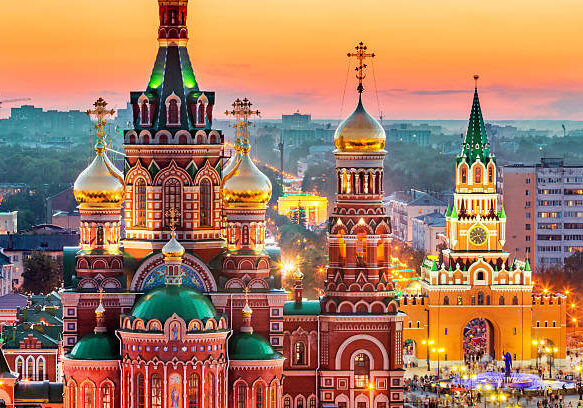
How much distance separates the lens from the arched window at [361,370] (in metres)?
79.1

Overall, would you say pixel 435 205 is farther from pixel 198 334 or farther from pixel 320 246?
pixel 198 334

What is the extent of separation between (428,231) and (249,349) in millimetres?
97404

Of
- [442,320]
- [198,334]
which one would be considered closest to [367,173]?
[198,334]

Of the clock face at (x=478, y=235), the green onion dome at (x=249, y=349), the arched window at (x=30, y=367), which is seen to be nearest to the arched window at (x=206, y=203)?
the green onion dome at (x=249, y=349)

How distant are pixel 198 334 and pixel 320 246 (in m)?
88.8

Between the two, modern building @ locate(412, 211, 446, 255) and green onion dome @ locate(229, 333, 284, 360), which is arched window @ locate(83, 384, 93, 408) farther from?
modern building @ locate(412, 211, 446, 255)

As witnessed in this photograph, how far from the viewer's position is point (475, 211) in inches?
4257

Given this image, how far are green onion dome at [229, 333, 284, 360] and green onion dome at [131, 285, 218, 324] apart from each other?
206cm

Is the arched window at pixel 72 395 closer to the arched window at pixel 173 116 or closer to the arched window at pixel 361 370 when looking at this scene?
the arched window at pixel 173 116

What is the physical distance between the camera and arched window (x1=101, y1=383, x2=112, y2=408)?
73.0m

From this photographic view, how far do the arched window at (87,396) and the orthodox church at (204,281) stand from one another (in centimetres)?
4

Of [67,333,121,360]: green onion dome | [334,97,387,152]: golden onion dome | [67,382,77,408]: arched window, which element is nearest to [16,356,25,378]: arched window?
[67,333,121,360]: green onion dome

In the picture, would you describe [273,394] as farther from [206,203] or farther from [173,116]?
[173,116]

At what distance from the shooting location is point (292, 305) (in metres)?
80.1
